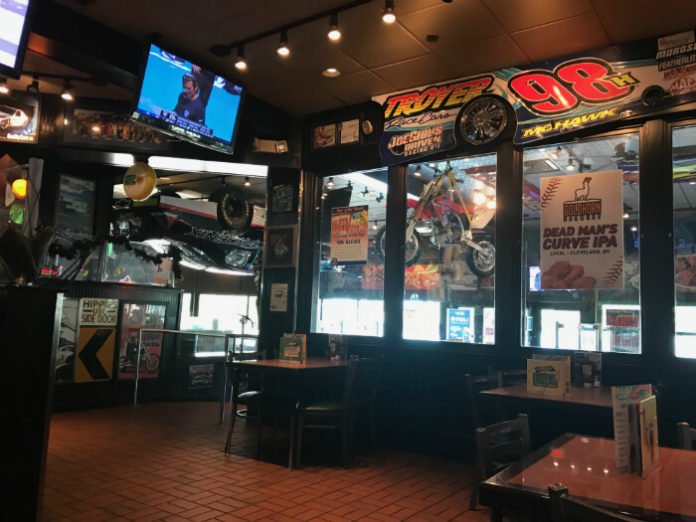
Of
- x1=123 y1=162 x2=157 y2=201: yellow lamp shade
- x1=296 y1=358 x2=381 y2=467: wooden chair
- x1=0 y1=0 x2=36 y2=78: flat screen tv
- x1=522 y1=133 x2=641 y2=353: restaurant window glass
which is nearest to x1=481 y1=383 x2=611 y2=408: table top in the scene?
x1=522 y1=133 x2=641 y2=353: restaurant window glass

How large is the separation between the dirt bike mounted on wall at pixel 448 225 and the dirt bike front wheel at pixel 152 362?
3.93 meters

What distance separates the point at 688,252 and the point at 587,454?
3020mm

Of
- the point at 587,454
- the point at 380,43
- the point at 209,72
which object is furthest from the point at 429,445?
the point at 209,72

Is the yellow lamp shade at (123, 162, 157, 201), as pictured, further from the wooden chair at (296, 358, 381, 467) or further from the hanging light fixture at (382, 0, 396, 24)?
the hanging light fixture at (382, 0, 396, 24)

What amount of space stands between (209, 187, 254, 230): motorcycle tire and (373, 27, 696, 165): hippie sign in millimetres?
2468

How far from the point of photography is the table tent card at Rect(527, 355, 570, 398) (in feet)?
12.5

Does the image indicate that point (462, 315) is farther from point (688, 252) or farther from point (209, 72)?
point (209, 72)

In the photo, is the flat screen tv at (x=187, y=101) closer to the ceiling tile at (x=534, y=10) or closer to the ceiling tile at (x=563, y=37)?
the ceiling tile at (x=534, y=10)

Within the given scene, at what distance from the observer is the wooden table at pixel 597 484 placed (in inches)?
61.9

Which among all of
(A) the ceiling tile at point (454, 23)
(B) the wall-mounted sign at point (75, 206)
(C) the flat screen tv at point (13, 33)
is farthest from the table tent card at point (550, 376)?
(B) the wall-mounted sign at point (75, 206)

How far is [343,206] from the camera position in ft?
21.1

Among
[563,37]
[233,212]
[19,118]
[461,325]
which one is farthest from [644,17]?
[19,118]

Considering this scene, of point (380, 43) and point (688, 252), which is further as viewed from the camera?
point (380, 43)

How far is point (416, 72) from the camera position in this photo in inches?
215
